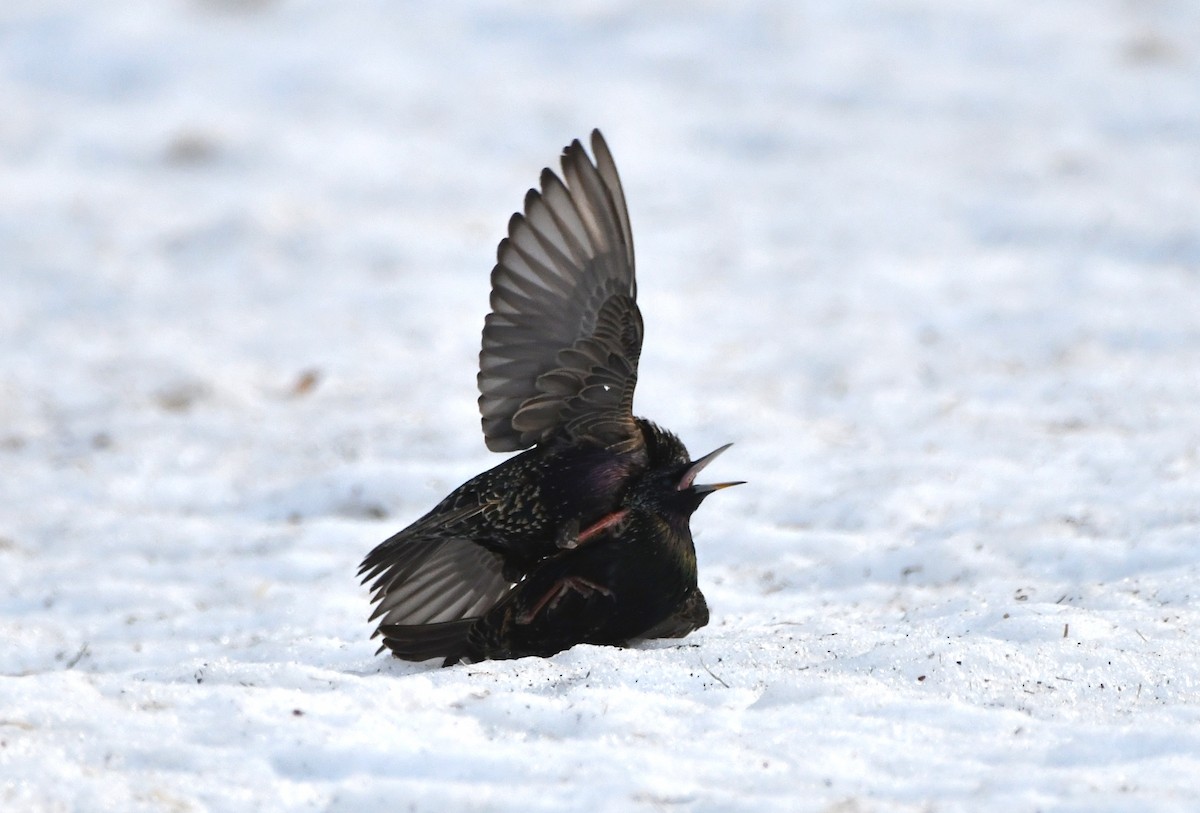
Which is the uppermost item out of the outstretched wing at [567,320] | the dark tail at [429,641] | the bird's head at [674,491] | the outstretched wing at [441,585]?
the outstretched wing at [567,320]

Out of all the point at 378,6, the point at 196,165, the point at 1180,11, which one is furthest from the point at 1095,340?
the point at 378,6

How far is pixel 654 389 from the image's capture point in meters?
6.93

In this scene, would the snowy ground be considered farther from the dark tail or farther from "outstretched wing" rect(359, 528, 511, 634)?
"outstretched wing" rect(359, 528, 511, 634)

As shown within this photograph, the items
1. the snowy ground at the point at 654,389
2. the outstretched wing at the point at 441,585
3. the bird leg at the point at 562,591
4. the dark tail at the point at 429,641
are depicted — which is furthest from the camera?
the outstretched wing at the point at 441,585

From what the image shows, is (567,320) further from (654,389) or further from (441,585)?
(654,389)

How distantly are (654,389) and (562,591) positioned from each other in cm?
322

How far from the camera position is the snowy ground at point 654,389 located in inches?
118

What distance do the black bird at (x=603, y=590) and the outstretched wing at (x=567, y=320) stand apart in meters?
0.19

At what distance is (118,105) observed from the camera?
33.3ft

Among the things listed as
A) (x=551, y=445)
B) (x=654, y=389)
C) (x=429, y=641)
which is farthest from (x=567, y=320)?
(x=654, y=389)

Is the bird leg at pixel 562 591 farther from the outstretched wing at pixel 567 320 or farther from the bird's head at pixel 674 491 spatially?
the outstretched wing at pixel 567 320

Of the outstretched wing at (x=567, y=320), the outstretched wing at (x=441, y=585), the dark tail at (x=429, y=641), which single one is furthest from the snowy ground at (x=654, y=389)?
the outstretched wing at (x=567, y=320)

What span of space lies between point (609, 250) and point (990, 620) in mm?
1491

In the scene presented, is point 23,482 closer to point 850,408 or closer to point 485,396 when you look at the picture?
point 485,396
